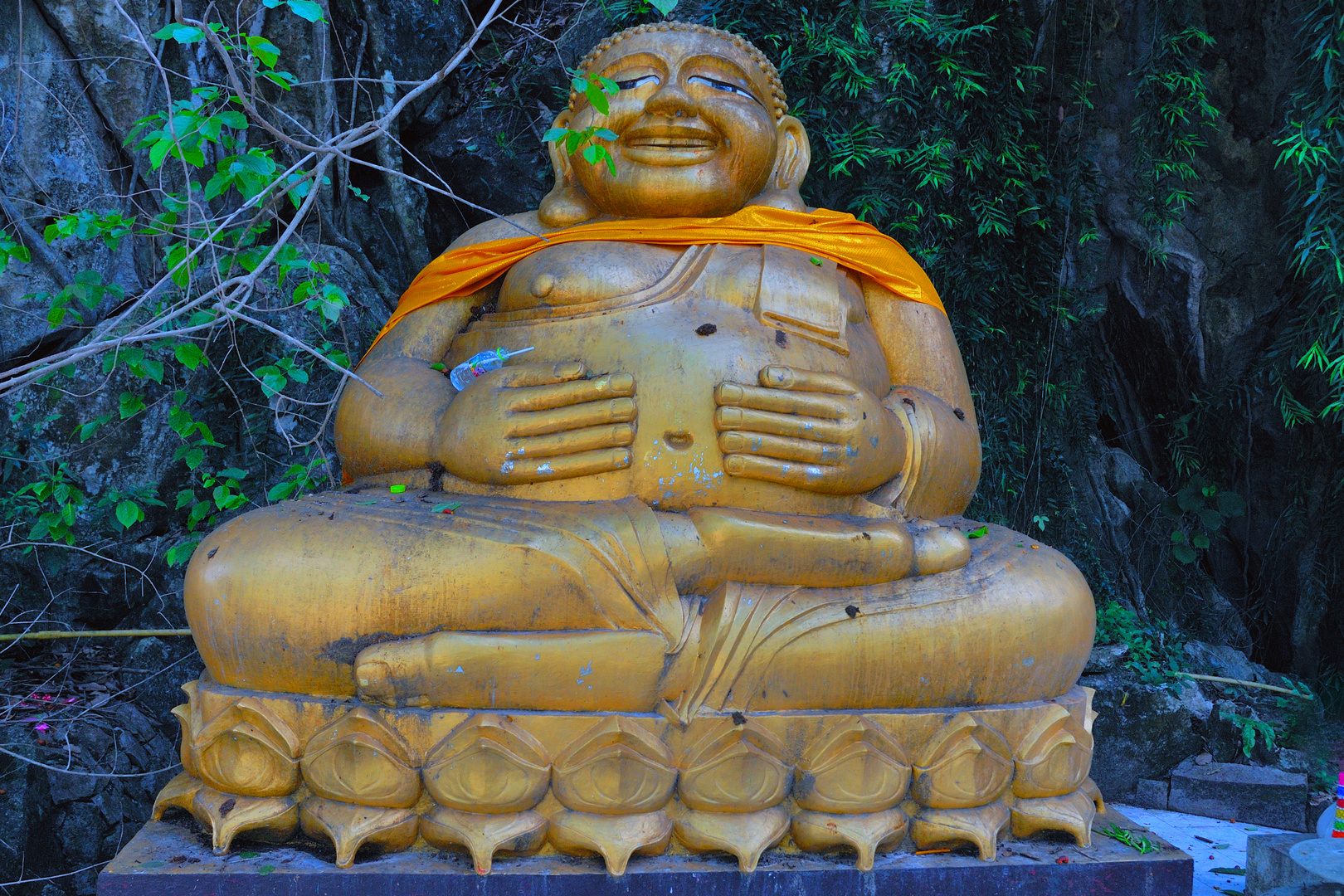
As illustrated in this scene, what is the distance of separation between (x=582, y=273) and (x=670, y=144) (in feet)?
1.71

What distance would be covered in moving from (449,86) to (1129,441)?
155 inches

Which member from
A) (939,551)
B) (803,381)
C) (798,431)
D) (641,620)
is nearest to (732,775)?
(641,620)

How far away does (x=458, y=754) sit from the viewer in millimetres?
2500

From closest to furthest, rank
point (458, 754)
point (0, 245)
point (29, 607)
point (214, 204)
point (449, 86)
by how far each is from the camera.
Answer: point (458, 754) < point (0, 245) < point (29, 607) < point (214, 204) < point (449, 86)

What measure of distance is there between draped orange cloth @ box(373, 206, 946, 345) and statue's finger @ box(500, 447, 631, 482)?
800 millimetres

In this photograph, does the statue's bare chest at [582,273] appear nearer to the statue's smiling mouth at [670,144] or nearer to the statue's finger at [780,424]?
the statue's smiling mouth at [670,144]

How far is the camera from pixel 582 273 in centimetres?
321

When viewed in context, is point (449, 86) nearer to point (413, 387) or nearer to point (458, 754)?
point (413, 387)

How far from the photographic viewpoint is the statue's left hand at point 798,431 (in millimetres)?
2867

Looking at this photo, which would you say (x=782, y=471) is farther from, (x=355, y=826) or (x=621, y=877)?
(x=355, y=826)

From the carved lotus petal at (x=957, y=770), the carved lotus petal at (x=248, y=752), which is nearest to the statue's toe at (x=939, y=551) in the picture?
the carved lotus petal at (x=957, y=770)

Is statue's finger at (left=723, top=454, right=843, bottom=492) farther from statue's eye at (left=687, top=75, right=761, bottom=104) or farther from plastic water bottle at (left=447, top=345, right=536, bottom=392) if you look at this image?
statue's eye at (left=687, top=75, right=761, bottom=104)

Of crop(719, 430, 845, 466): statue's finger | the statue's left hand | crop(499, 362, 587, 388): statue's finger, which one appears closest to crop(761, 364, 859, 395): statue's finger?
the statue's left hand

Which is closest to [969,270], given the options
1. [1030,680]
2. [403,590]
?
[1030,680]
